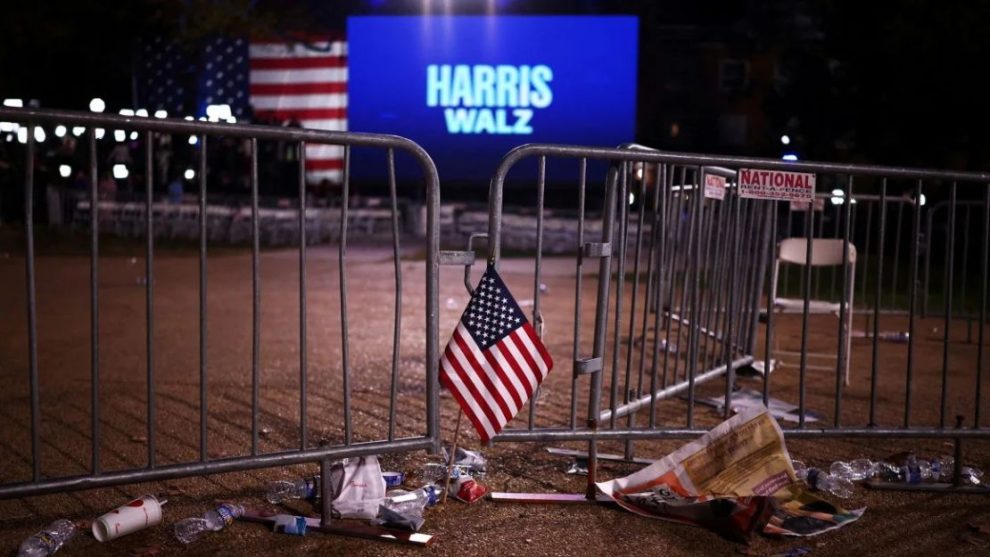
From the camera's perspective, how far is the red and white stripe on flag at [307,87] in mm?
29953

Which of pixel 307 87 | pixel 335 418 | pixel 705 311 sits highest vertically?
pixel 307 87

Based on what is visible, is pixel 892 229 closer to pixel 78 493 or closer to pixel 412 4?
pixel 412 4

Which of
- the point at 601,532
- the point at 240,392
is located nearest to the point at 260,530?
the point at 601,532

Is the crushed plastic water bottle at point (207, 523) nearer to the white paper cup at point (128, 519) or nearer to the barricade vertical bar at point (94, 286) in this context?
the white paper cup at point (128, 519)

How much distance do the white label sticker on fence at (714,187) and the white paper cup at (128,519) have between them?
3684 mm

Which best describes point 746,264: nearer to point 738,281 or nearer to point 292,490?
point 738,281

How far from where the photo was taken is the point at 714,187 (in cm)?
629

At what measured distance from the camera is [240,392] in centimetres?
731

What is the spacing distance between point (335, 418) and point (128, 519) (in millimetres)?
2283

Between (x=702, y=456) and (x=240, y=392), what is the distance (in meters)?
3.79

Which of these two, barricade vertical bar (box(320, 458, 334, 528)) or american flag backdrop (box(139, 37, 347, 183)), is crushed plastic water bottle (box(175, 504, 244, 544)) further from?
american flag backdrop (box(139, 37, 347, 183))

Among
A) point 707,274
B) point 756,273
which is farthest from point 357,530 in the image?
point 756,273

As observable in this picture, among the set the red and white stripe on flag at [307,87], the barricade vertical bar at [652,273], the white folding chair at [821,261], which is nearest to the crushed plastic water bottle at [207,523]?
the barricade vertical bar at [652,273]

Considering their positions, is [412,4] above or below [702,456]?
above
